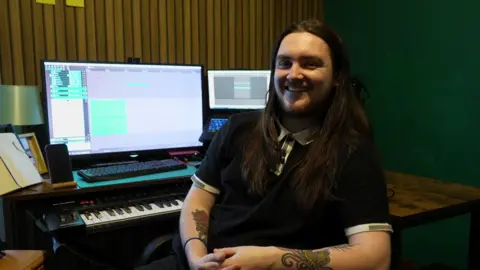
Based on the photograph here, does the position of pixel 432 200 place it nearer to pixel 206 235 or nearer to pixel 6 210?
pixel 206 235

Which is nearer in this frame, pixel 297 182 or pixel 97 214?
pixel 297 182

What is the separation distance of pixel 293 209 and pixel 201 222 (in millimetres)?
350

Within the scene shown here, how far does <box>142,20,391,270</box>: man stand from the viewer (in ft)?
3.93

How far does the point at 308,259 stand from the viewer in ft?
3.88

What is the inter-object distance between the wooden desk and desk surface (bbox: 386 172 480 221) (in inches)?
52.6

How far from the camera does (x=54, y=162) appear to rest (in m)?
1.75

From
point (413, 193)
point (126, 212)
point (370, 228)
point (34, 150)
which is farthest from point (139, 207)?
point (413, 193)

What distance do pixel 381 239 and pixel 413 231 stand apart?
5.35 feet

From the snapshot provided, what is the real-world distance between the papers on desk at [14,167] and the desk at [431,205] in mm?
1480

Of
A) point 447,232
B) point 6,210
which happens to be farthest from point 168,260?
point 447,232

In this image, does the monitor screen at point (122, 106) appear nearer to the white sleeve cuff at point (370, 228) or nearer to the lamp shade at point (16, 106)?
the lamp shade at point (16, 106)

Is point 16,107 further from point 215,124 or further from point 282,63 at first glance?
point 282,63

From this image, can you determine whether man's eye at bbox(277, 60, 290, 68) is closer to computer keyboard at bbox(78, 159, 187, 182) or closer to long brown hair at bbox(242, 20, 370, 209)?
long brown hair at bbox(242, 20, 370, 209)

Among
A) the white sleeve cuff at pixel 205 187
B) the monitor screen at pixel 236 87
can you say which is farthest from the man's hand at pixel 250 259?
the monitor screen at pixel 236 87
